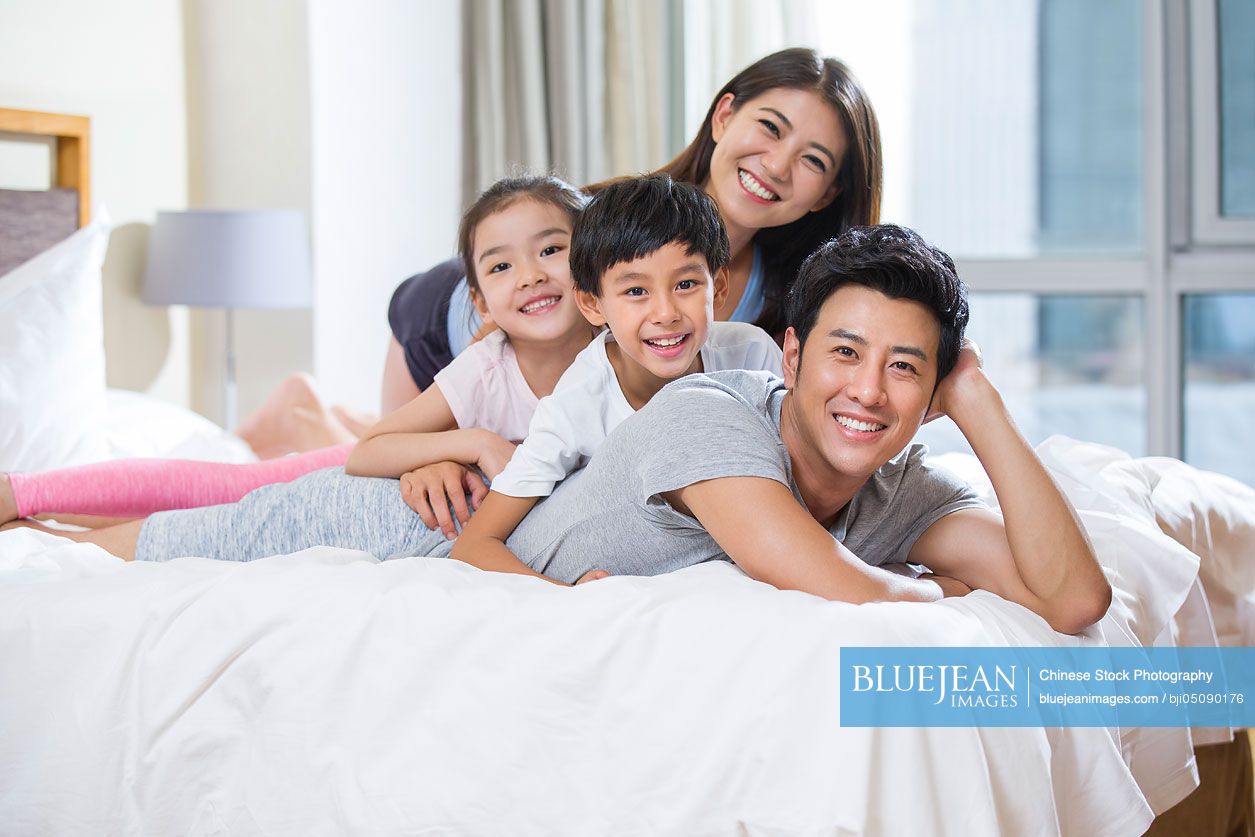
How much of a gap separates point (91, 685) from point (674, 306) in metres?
0.83

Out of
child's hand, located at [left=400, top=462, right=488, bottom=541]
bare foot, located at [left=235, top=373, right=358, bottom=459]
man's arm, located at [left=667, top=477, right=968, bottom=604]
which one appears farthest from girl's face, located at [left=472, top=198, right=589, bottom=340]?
bare foot, located at [left=235, top=373, right=358, bottom=459]

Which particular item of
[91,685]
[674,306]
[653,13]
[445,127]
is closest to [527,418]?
[674,306]

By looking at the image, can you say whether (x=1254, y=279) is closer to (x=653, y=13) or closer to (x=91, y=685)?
(x=653, y=13)

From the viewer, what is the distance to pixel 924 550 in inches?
60.5

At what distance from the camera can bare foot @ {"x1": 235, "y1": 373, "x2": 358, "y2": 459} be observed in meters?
2.74

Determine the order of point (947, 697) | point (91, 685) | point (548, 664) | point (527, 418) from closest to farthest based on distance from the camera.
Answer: point (947, 697)
point (548, 664)
point (91, 685)
point (527, 418)

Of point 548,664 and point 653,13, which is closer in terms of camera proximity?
point 548,664

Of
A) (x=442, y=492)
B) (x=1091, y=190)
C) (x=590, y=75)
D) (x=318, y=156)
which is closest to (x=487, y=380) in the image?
(x=442, y=492)

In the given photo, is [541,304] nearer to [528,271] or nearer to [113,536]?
[528,271]

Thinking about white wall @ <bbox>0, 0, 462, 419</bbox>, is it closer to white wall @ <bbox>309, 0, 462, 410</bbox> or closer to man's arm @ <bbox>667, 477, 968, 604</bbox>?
white wall @ <bbox>309, 0, 462, 410</bbox>

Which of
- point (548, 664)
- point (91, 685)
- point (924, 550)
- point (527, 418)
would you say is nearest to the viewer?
point (548, 664)

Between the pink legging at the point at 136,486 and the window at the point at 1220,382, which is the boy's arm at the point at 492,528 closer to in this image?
the pink legging at the point at 136,486

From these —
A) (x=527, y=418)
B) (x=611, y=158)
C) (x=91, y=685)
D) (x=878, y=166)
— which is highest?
(x=611, y=158)

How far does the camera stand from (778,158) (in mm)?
2049
